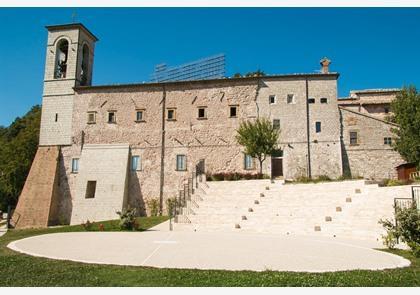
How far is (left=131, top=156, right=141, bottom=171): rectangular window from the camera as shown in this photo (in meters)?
28.0

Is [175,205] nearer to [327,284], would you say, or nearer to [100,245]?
[100,245]

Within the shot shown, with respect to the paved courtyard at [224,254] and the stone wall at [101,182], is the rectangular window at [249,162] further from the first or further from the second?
the paved courtyard at [224,254]

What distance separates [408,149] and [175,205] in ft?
52.1

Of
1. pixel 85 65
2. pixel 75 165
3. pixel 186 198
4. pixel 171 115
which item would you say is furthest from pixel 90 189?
pixel 85 65

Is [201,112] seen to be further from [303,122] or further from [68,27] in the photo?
[68,27]

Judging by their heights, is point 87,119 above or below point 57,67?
below

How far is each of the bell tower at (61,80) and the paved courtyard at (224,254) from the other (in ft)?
67.8

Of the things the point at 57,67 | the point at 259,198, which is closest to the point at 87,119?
the point at 57,67

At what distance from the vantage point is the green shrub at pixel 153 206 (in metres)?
26.8

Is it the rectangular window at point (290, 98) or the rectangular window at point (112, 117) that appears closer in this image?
the rectangular window at point (290, 98)

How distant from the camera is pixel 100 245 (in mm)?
10758


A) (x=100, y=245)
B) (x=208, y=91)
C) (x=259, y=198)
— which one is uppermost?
(x=208, y=91)

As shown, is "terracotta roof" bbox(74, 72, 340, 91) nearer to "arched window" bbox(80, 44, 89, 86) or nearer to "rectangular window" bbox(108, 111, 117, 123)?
"arched window" bbox(80, 44, 89, 86)

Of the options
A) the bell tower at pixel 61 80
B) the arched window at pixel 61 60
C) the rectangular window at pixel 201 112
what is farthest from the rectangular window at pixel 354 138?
the arched window at pixel 61 60
